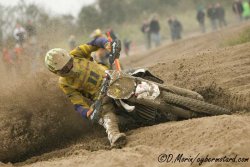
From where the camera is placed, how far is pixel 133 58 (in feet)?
70.4

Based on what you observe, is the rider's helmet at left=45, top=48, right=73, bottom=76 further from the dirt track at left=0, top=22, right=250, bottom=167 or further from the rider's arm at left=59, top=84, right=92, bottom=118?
the dirt track at left=0, top=22, right=250, bottom=167

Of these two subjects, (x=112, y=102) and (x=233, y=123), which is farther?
(x=112, y=102)

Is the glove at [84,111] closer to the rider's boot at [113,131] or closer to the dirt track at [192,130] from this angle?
the rider's boot at [113,131]

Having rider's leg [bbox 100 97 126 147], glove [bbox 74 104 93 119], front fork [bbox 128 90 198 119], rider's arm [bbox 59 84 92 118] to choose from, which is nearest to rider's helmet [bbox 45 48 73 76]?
rider's arm [bbox 59 84 92 118]

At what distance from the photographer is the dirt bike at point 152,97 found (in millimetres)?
7168

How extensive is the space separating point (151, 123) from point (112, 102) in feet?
2.42

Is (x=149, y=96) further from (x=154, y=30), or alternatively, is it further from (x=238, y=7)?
(x=238, y=7)

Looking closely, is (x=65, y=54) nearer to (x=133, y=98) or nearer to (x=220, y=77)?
(x=133, y=98)

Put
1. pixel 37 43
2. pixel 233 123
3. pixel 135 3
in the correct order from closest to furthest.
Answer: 1. pixel 233 123
2. pixel 37 43
3. pixel 135 3

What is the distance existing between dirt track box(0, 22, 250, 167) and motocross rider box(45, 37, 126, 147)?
1.71 feet

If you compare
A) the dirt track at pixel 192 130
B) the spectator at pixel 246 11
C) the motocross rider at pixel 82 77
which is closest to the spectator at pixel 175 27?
the spectator at pixel 246 11

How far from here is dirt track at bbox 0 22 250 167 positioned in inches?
228

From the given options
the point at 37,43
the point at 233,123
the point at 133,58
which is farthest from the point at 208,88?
the point at 133,58

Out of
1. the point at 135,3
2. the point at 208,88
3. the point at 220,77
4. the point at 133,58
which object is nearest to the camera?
the point at 208,88
